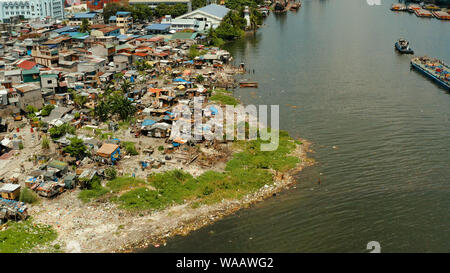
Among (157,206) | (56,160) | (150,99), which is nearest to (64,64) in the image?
(150,99)

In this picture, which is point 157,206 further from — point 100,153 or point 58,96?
point 58,96

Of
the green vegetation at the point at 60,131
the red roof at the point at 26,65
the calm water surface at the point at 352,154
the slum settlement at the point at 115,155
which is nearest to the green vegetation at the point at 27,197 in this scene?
the slum settlement at the point at 115,155

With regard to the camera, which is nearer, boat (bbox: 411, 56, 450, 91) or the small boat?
boat (bbox: 411, 56, 450, 91)

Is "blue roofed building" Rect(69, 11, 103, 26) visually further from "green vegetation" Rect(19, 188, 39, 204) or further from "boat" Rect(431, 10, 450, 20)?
"boat" Rect(431, 10, 450, 20)

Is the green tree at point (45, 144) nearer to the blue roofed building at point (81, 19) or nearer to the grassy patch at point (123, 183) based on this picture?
the grassy patch at point (123, 183)

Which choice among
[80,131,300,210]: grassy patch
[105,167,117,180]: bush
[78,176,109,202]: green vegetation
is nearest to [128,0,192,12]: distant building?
[80,131,300,210]: grassy patch

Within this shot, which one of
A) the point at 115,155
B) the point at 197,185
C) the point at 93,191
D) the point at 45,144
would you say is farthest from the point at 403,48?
the point at 93,191
